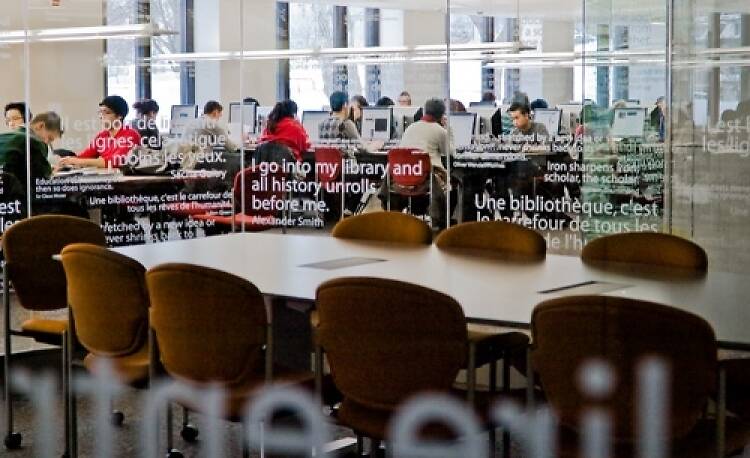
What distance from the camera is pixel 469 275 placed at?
3863 mm

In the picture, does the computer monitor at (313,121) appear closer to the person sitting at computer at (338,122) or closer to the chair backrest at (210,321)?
the person sitting at computer at (338,122)

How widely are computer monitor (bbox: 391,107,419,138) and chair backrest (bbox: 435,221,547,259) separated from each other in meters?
2.26

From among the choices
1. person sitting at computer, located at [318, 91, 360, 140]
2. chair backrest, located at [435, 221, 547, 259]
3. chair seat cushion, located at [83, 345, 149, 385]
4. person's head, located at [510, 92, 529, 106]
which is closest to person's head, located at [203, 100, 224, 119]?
person sitting at computer, located at [318, 91, 360, 140]

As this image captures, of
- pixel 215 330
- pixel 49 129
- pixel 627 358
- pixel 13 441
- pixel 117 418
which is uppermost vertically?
pixel 49 129

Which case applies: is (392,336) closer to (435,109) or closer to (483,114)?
(483,114)

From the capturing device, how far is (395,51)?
7.14 meters

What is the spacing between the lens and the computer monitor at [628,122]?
5.68m

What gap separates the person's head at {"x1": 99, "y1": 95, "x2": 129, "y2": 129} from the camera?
21.0 feet

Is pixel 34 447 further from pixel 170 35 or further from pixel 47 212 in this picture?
pixel 170 35

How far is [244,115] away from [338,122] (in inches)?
23.2

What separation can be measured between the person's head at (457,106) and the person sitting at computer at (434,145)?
92 millimetres

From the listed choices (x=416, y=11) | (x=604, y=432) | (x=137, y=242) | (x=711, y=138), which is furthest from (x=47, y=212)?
(x=604, y=432)

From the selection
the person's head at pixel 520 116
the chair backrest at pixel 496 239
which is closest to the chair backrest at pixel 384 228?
the chair backrest at pixel 496 239

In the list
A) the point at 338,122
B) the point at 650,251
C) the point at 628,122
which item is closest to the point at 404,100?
the point at 338,122
